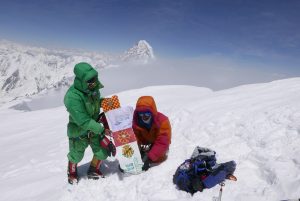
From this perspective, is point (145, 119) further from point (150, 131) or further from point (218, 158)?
point (218, 158)

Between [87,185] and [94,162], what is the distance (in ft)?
1.81

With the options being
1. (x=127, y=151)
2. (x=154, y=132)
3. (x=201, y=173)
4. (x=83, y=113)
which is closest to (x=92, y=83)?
(x=83, y=113)

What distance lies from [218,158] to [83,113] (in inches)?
127

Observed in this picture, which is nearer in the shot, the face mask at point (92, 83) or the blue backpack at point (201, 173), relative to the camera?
the blue backpack at point (201, 173)

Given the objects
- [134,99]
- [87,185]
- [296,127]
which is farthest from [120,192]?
[134,99]

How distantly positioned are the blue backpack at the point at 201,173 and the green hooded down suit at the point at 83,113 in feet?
6.47

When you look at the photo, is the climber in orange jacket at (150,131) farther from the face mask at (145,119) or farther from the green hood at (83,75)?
the green hood at (83,75)

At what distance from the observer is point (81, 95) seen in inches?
265

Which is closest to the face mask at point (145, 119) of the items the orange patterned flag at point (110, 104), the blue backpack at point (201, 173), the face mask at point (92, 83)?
the orange patterned flag at point (110, 104)

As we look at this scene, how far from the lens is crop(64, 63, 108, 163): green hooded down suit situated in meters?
6.58

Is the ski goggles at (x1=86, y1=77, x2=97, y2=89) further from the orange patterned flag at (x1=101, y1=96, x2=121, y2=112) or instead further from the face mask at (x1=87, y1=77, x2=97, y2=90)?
the orange patterned flag at (x1=101, y1=96, x2=121, y2=112)

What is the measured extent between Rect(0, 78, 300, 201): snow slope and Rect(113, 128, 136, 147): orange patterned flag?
83 cm

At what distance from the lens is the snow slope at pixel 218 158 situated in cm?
591

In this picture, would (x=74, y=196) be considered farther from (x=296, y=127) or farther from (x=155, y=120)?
(x=296, y=127)
